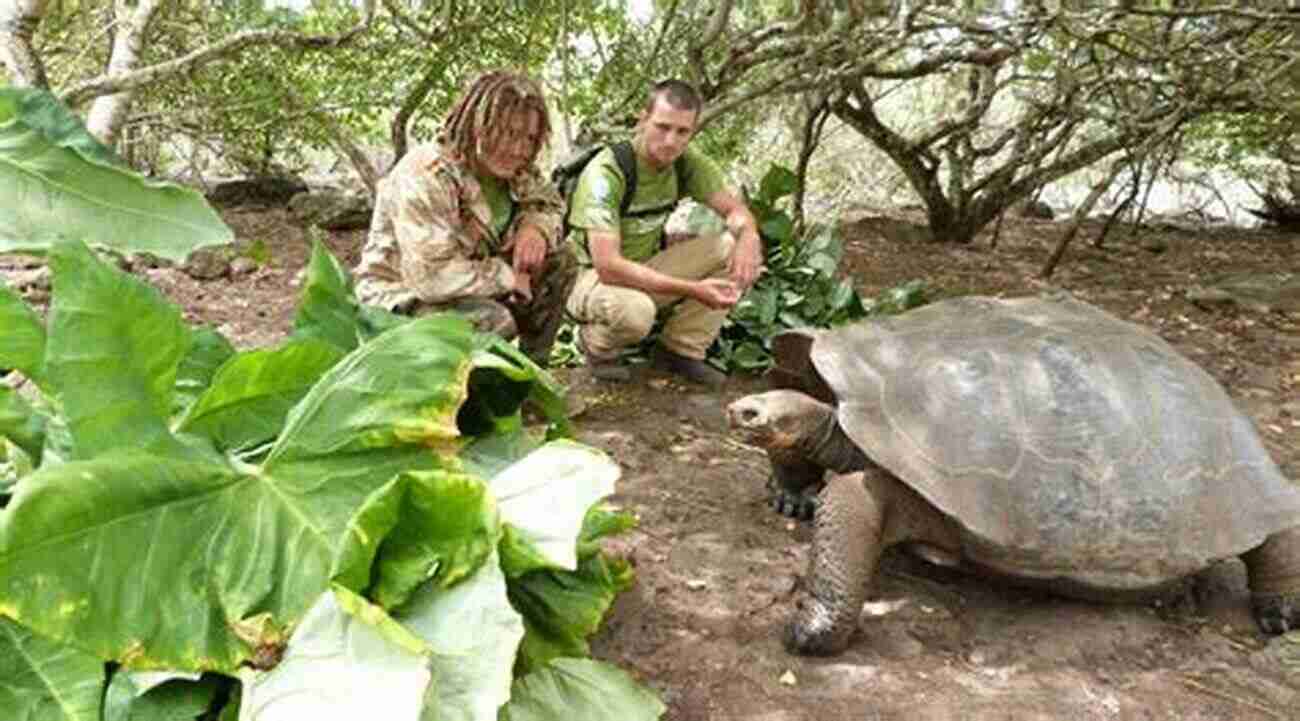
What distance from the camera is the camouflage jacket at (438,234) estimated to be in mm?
3400

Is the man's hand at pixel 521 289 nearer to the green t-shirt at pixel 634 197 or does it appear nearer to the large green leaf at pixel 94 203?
the green t-shirt at pixel 634 197

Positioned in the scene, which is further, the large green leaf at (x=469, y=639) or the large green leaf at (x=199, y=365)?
the large green leaf at (x=199, y=365)

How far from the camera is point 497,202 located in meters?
3.60

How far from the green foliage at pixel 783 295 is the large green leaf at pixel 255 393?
2838 millimetres

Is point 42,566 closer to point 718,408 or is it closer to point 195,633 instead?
point 195,633

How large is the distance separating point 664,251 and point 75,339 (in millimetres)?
3014

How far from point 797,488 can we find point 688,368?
4.18 ft

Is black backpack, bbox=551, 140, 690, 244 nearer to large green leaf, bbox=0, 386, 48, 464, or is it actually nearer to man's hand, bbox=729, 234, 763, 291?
man's hand, bbox=729, 234, 763, 291

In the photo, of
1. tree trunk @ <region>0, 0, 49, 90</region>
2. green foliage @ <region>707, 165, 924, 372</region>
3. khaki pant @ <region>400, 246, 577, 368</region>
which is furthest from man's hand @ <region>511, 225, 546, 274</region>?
tree trunk @ <region>0, 0, 49, 90</region>

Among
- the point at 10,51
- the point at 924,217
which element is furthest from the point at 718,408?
the point at 924,217

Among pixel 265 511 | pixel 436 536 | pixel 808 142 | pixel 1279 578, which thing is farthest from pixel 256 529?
pixel 808 142

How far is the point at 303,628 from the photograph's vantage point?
1.61 m

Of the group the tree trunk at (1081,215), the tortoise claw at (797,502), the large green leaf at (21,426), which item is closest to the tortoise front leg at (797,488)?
the tortoise claw at (797,502)

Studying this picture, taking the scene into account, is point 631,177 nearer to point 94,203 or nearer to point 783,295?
point 783,295
